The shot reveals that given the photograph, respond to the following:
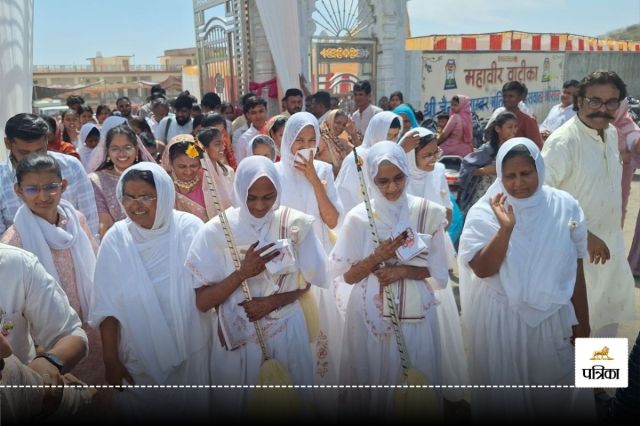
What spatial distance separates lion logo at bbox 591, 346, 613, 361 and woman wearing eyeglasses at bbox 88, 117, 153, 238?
263 centimetres

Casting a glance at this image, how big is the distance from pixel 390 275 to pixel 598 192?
176 cm

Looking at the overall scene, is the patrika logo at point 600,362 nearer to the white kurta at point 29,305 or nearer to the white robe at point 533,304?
the white robe at point 533,304

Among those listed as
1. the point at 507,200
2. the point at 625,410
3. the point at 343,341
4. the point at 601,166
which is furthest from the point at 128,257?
the point at 601,166

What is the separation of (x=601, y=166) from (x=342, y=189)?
5.38 ft

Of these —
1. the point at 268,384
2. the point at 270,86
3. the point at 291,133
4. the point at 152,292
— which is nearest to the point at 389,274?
the point at 268,384

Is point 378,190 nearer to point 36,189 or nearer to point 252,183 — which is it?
point 252,183

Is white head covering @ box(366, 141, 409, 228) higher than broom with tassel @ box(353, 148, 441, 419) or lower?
higher

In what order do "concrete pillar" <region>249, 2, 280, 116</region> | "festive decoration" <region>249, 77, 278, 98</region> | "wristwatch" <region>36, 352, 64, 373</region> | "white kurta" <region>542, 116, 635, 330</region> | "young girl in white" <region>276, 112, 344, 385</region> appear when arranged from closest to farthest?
"wristwatch" <region>36, 352, 64, 373</region> → "young girl in white" <region>276, 112, 344, 385</region> → "white kurta" <region>542, 116, 635, 330</region> → "festive decoration" <region>249, 77, 278, 98</region> → "concrete pillar" <region>249, 2, 280, 116</region>

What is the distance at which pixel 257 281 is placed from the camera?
7.48 feet

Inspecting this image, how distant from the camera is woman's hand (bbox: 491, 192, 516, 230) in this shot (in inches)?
88.9

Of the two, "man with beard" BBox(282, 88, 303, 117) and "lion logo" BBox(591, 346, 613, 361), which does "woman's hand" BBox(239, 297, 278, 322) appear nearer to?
"lion logo" BBox(591, 346, 613, 361)

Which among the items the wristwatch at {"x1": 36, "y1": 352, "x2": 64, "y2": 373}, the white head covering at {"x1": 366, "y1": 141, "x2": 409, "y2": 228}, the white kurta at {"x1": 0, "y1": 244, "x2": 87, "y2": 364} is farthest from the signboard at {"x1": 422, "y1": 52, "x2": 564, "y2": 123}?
the wristwatch at {"x1": 36, "y1": 352, "x2": 64, "y2": 373}

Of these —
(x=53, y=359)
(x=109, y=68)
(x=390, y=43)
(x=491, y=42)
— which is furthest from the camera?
(x=109, y=68)

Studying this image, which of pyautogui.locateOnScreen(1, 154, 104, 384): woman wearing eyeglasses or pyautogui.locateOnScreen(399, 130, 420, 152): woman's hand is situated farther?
pyautogui.locateOnScreen(399, 130, 420, 152): woman's hand
